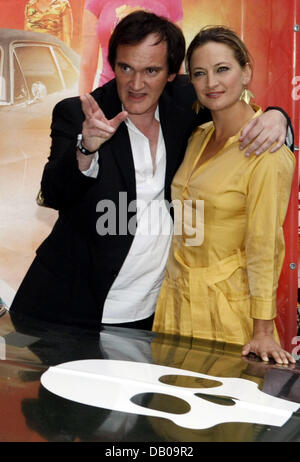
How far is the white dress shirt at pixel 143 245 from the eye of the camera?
1728 mm

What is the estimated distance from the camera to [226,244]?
162cm

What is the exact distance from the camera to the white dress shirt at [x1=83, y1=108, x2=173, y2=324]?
173 cm

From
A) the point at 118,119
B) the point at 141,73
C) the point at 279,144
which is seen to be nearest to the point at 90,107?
the point at 118,119

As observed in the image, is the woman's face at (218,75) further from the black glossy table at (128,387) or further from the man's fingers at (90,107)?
the black glossy table at (128,387)

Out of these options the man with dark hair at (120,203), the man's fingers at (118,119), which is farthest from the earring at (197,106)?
the man's fingers at (118,119)

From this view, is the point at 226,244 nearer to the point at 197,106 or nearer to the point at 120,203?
the point at 120,203

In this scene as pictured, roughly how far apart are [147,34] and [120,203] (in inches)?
20.1

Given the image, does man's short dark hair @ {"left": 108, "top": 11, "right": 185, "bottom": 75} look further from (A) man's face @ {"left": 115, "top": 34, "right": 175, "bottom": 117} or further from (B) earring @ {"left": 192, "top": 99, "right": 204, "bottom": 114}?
(B) earring @ {"left": 192, "top": 99, "right": 204, "bottom": 114}

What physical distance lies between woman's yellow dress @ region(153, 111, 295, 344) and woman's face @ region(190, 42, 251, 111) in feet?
0.38

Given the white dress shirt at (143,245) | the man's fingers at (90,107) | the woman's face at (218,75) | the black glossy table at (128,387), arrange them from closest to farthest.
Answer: the black glossy table at (128,387)
the man's fingers at (90,107)
the woman's face at (218,75)
the white dress shirt at (143,245)

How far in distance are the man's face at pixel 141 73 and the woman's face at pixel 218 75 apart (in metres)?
0.12

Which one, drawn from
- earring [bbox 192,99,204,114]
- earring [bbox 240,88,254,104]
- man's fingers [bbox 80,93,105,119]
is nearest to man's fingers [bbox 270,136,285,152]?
earring [bbox 240,88,254,104]

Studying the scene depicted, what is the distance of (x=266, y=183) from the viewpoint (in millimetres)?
1491
